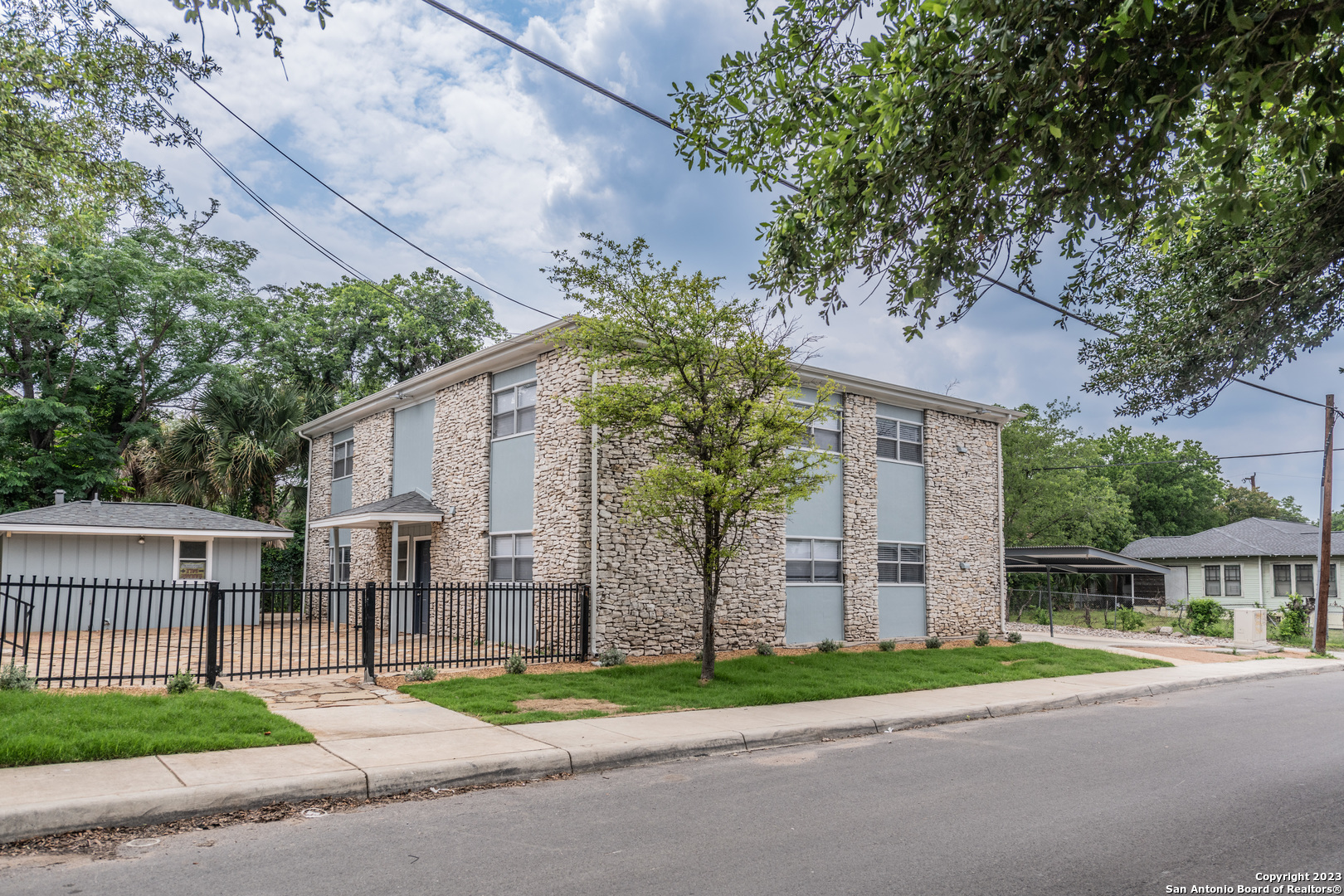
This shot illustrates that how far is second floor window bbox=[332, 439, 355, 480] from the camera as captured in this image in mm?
24031

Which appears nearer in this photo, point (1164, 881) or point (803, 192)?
point (1164, 881)

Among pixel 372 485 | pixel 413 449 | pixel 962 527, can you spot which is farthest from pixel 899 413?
pixel 372 485

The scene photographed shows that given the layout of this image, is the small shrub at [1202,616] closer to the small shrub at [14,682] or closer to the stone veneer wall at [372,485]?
the stone veneer wall at [372,485]

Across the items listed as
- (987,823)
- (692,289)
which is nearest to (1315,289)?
(987,823)

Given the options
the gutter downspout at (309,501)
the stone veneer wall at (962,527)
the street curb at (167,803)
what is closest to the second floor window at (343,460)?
the gutter downspout at (309,501)

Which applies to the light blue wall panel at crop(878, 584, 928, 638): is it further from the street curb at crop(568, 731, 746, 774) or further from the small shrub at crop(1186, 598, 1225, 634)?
the small shrub at crop(1186, 598, 1225, 634)

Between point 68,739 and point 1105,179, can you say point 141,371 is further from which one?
point 1105,179

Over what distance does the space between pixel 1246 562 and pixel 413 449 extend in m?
35.3

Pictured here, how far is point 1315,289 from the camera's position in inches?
351

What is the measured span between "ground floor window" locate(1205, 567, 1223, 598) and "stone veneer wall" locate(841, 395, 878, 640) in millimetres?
26644

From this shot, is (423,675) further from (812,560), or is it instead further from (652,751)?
(812,560)

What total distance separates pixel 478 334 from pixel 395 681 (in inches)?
1065

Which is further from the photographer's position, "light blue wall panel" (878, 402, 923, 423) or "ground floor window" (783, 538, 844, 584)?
"light blue wall panel" (878, 402, 923, 423)

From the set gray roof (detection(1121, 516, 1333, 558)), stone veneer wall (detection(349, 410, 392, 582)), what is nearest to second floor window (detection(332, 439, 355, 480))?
stone veneer wall (detection(349, 410, 392, 582))
